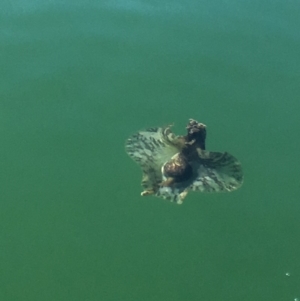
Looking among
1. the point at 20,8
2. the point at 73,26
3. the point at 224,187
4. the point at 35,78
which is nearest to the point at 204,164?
the point at 224,187

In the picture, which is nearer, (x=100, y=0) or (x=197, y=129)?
(x=197, y=129)

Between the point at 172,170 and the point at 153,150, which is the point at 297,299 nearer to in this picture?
the point at 172,170

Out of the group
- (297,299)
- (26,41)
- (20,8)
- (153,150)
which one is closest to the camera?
(297,299)

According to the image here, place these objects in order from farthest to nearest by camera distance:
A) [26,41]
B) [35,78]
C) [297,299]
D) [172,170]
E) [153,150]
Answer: [26,41]
[35,78]
[153,150]
[172,170]
[297,299]

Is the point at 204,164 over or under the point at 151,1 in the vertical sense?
under

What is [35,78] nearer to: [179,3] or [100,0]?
[100,0]

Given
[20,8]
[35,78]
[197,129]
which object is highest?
[20,8]

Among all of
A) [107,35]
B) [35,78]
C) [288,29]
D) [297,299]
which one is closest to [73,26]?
[107,35]
